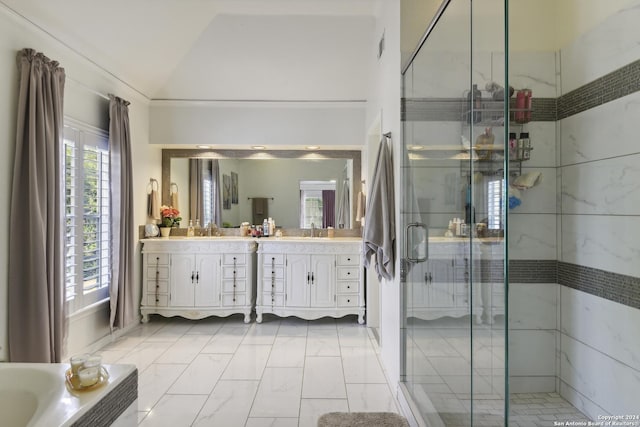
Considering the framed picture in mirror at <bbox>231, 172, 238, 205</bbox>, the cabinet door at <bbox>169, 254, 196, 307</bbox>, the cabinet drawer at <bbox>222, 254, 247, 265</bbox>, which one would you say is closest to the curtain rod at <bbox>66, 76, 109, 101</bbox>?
the framed picture in mirror at <bbox>231, 172, 238, 205</bbox>

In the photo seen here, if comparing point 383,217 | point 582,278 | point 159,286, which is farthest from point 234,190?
point 582,278

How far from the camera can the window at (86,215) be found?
3082 millimetres

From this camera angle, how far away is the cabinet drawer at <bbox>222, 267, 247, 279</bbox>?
13.8 feet

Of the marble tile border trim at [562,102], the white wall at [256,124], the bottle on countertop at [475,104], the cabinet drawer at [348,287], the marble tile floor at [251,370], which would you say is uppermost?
the white wall at [256,124]

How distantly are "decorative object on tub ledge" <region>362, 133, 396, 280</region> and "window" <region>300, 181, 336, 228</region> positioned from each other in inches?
73.4

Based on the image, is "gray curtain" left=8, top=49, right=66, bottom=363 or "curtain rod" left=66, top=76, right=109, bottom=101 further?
"curtain rod" left=66, top=76, right=109, bottom=101

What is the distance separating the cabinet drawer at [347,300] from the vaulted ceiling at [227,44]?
240 cm

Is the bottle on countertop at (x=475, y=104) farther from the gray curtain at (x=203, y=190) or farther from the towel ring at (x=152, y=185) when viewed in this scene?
the towel ring at (x=152, y=185)

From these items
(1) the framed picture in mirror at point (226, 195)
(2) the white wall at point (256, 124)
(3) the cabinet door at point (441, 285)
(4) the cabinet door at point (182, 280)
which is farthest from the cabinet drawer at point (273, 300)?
(3) the cabinet door at point (441, 285)

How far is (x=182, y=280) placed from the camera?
4.21 meters

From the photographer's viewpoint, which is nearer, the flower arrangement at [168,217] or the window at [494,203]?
the window at [494,203]

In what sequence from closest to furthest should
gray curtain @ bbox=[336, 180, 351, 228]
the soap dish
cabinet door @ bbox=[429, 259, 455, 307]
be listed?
1. the soap dish
2. cabinet door @ bbox=[429, 259, 455, 307]
3. gray curtain @ bbox=[336, 180, 351, 228]

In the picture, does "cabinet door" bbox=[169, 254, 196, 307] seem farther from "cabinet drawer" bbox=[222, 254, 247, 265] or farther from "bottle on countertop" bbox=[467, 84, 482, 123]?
"bottle on countertop" bbox=[467, 84, 482, 123]

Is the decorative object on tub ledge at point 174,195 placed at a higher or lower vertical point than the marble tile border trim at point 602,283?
higher
